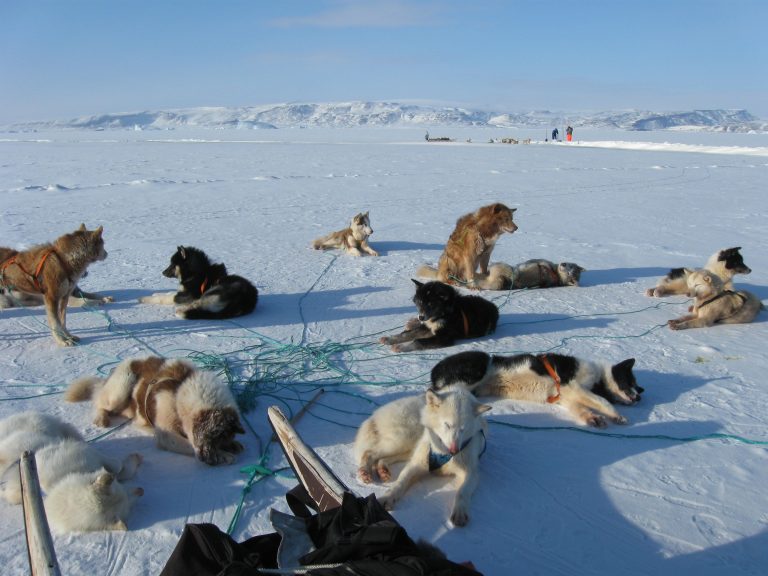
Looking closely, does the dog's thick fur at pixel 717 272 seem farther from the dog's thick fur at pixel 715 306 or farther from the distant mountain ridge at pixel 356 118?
the distant mountain ridge at pixel 356 118

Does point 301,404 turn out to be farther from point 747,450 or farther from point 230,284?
point 747,450

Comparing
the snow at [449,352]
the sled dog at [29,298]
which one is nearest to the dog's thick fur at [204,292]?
the snow at [449,352]

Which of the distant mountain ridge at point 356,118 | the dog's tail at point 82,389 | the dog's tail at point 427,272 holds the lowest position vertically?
the dog's tail at point 427,272

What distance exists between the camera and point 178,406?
314cm

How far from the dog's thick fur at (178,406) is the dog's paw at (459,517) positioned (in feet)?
3.96

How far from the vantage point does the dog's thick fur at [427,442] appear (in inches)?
110

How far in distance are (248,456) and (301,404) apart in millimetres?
752

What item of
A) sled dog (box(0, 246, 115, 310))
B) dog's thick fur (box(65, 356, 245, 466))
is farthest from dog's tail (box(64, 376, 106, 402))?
sled dog (box(0, 246, 115, 310))

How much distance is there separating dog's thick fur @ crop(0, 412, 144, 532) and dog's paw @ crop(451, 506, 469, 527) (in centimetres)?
145

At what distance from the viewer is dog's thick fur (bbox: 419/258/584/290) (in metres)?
7.07

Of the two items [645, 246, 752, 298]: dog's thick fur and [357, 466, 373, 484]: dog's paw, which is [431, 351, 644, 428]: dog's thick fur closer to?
[357, 466, 373, 484]: dog's paw

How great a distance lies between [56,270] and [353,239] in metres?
4.64

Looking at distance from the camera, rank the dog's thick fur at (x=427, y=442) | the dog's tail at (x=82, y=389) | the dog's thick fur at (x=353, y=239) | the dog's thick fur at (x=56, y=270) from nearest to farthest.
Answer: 1. the dog's thick fur at (x=427, y=442)
2. the dog's tail at (x=82, y=389)
3. the dog's thick fur at (x=56, y=270)
4. the dog's thick fur at (x=353, y=239)

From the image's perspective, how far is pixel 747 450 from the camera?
133 inches
